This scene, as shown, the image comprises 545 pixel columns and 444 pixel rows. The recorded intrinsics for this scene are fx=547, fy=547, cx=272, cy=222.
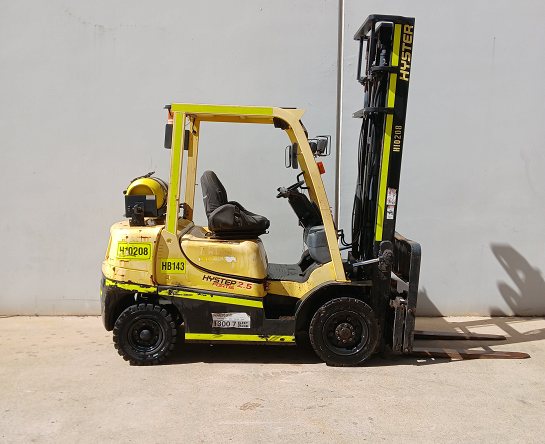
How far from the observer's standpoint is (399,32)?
460 centimetres

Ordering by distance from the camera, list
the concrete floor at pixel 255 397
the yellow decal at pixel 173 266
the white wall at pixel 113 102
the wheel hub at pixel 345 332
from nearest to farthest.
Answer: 1. the concrete floor at pixel 255 397
2. the yellow decal at pixel 173 266
3. the wheel hub at pixel 345 332
4. the white wall at pixel 113 102

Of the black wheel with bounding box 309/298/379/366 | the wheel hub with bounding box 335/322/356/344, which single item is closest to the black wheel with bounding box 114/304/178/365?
the black wheel with bounding box 309/298/379/366

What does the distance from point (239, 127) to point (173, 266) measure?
2.18 m

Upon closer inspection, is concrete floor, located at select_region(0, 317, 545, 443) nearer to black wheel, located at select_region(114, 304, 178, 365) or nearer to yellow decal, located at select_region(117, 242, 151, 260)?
black wheel, located at select_region(114, 304, 178, 365)

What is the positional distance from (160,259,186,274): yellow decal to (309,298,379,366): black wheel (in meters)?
1.21

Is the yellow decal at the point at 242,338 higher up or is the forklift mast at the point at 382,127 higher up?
the forklift mast at the point at 382,127

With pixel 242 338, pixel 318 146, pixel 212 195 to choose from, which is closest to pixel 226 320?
pixel 242 338

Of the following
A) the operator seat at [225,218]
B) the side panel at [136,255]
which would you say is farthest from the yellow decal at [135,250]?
the operator seat at [225,218]

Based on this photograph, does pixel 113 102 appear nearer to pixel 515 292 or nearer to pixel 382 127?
pixel 382 127

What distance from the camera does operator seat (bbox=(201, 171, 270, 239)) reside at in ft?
15.4

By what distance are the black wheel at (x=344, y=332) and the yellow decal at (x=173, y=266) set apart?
1205mm

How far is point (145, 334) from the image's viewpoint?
15.6 feet

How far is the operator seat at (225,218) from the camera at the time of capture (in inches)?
185

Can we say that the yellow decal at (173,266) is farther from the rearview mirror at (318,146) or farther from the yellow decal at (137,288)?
the rearview mirror at (318,146)
